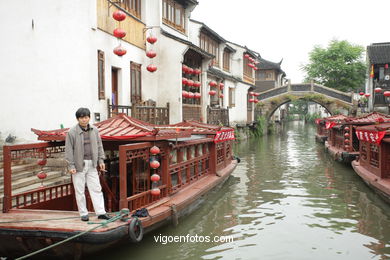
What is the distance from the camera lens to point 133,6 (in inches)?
550

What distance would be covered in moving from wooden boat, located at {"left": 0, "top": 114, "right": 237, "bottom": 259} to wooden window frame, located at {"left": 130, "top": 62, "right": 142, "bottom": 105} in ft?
13.4

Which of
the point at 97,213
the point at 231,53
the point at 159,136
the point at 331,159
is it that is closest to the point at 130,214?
the point at 97,213

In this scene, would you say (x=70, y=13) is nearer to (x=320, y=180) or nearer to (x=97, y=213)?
(x=97, y=213)

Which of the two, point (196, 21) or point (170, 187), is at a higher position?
point (196, 21)

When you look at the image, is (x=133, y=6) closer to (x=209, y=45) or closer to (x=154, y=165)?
(x=154, y=165)

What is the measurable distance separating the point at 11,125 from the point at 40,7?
10.5ft

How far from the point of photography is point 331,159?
1919 centimetres

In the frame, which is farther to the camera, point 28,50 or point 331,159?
point 331,159

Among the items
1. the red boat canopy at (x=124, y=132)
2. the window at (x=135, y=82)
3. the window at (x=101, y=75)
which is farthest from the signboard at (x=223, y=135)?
the window at (x=135, y=82)

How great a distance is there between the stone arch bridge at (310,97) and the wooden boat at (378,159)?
65.5ft

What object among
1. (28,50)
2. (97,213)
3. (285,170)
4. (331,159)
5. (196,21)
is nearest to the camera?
(97,213)

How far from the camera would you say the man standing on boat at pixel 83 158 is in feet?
18.7

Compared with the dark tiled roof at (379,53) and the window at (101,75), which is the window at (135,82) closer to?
the window at (101,75)

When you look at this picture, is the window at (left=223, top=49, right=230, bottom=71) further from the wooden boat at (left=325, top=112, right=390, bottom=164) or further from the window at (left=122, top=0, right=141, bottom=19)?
the window at (left=122, top=0, right=141, bottom=19)
